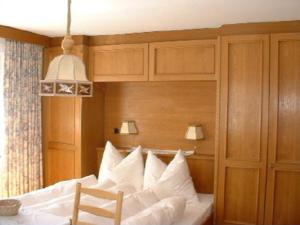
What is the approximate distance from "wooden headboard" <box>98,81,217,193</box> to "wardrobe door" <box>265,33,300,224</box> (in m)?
0.84

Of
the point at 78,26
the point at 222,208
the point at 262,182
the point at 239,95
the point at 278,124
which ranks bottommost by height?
the point at 222,208

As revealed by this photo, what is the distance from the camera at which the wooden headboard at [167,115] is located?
443cm

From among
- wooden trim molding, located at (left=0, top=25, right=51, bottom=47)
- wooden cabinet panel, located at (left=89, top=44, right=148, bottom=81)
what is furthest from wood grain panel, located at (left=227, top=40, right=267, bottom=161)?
wooden trim molding, located at (left=0, top=25, right=51, bottom=47)

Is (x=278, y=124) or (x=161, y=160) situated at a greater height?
(x=278, y=124)

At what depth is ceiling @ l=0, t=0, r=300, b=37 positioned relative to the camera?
3156mm

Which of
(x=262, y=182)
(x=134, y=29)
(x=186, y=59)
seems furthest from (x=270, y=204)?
(x=134, y=29)

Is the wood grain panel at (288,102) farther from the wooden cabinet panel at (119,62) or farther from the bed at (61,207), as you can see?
the wooden cabinet panel at (119,62)

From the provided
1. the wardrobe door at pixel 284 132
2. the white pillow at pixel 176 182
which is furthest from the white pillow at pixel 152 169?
the wardrobe door at pixel 284 132

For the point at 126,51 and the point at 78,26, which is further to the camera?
the point at 126,51

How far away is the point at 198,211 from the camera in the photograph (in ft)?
11.9

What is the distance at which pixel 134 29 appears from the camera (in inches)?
167

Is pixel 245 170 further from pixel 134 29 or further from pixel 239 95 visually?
pixel 134 29

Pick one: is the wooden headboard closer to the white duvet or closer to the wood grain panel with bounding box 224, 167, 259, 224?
the wood grain panel with bounding box 224, 167, 259, 224

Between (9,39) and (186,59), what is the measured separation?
6.91ft
